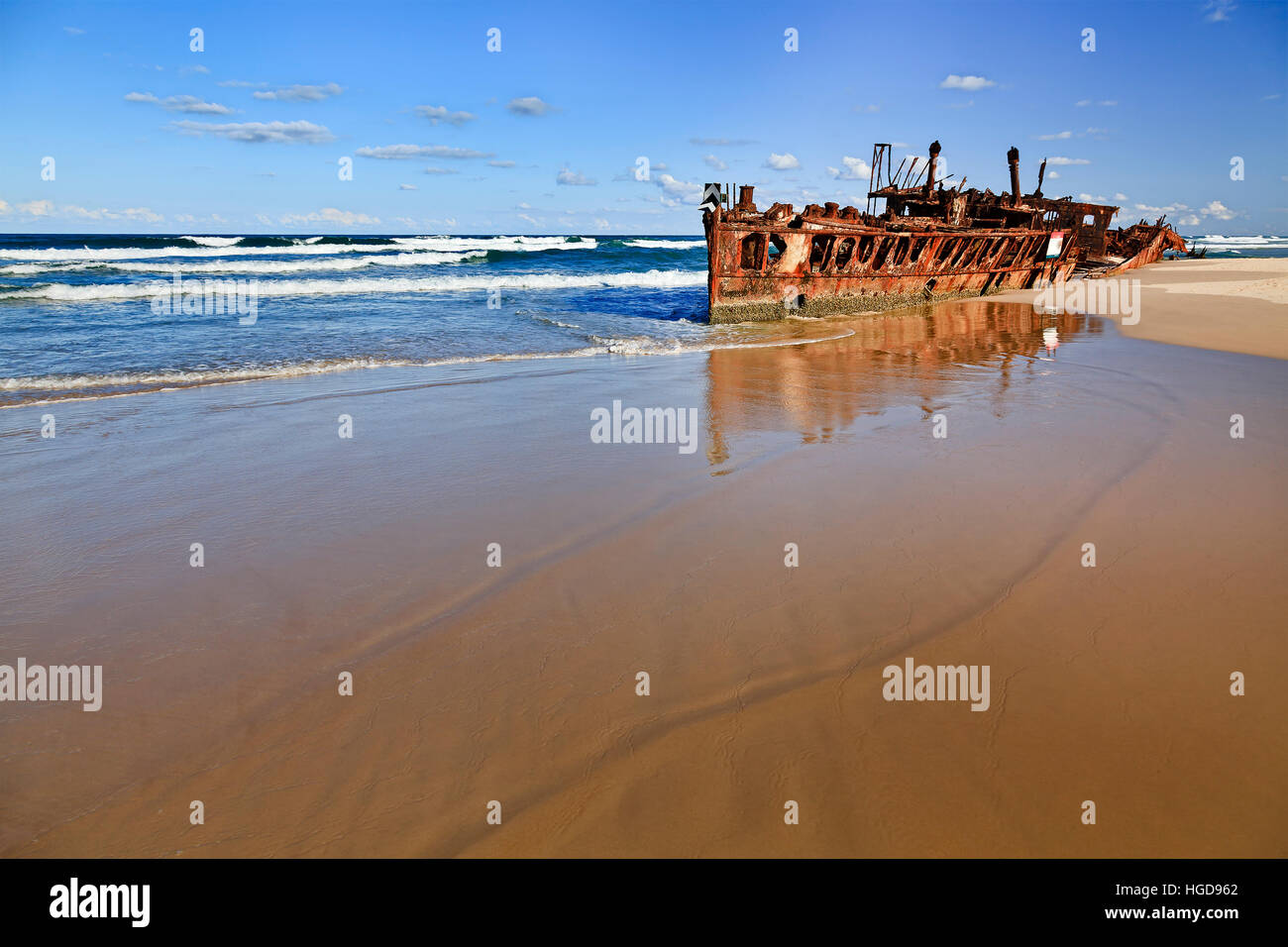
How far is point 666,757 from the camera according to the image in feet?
8.62

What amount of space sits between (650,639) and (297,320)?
16556 millimetres

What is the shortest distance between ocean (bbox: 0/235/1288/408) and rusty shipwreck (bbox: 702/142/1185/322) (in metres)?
1.42

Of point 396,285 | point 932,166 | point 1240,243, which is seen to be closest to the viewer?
point 932,166

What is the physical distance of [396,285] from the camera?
88.8 ft

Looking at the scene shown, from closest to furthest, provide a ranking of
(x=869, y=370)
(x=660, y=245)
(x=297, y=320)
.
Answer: (x=869, y=370) < (x=297, y=320) < (x=660, y=245)

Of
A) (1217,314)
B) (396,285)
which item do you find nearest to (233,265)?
(396,285)

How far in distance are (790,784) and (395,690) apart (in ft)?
5.59

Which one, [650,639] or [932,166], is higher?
[932,166]

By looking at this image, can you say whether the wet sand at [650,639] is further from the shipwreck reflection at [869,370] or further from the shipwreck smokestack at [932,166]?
the shipwreck smokestack at [932,166]

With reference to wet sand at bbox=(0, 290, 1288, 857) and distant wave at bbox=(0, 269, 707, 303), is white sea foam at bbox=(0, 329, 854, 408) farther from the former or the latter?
distant wave at bbox=(0, 269, 707, 303)

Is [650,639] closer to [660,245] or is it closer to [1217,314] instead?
[1217,314]

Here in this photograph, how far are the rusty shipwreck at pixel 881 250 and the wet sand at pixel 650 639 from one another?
10665 millimetres

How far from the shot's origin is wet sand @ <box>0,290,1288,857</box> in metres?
2.39

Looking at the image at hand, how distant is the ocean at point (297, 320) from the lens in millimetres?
11039
